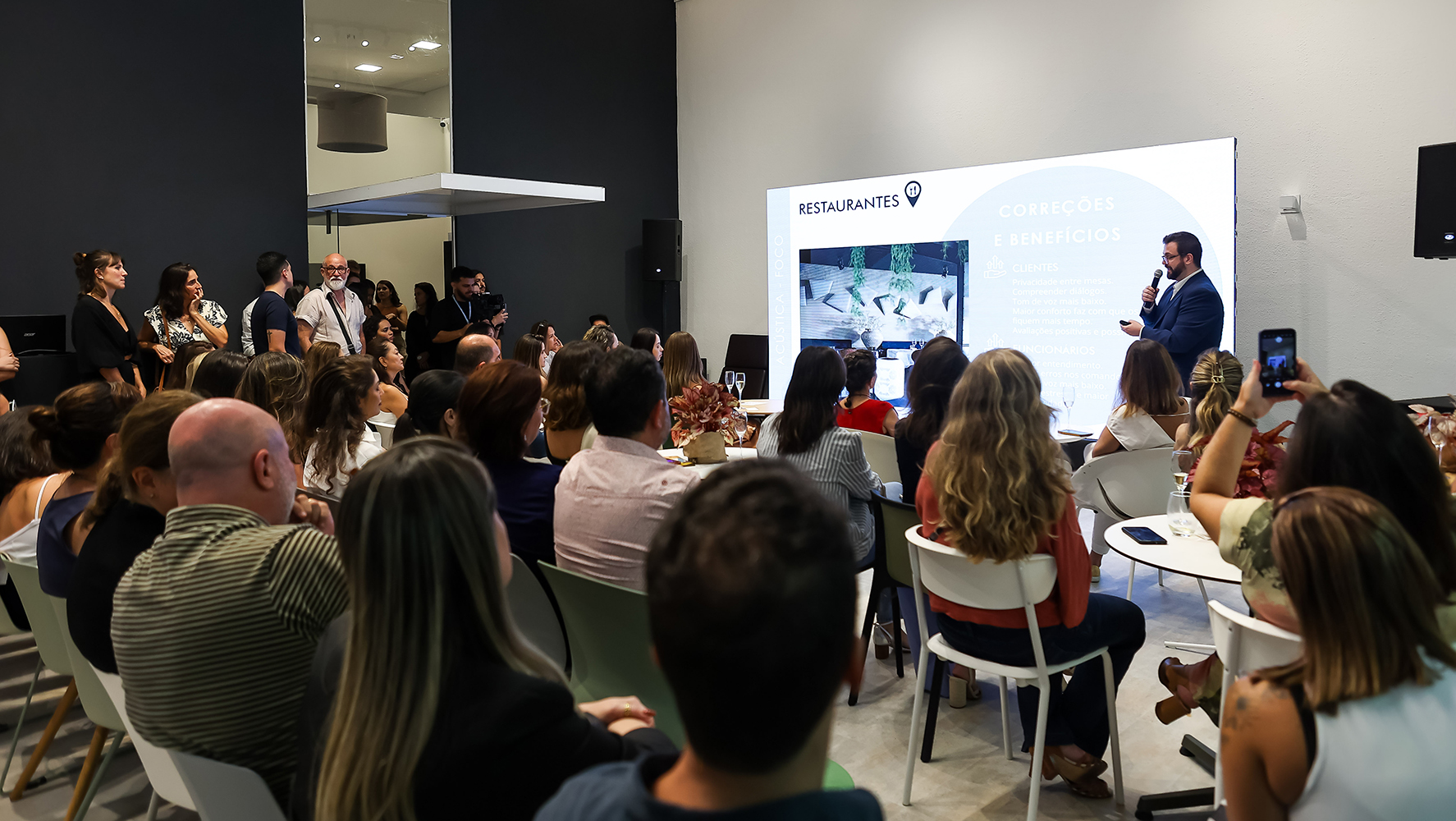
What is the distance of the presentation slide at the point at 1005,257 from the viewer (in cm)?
657

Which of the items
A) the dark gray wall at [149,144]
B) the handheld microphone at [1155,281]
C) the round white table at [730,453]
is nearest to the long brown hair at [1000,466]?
the round white table at [730,453]

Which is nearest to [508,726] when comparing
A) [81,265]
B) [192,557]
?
[192,557]

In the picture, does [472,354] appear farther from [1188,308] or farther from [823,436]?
[1188,308]

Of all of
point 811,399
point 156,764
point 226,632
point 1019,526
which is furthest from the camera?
point 811,399

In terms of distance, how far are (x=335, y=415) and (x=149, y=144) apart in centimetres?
522

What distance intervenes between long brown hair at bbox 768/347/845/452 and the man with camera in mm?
5248

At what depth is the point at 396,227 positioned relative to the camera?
902cm

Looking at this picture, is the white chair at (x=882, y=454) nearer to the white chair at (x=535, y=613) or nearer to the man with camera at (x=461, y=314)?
Answer: the white chair at (x=535, y=613)

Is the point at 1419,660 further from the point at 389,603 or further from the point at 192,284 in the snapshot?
the point at 192,284

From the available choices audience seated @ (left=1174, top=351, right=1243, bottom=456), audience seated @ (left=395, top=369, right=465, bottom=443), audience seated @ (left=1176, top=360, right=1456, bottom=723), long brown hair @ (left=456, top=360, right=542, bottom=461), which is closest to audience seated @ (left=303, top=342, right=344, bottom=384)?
audience seated @ (left=395, top=369, right=465, bottom=443)

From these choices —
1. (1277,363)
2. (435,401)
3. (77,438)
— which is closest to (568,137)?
(435,401)

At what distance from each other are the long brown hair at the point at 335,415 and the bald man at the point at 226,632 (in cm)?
193

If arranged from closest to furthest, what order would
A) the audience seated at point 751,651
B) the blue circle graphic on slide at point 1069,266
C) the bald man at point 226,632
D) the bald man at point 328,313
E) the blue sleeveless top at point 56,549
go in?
the audience seated at point 751,651
the bald man at point 226,632
the blue sleeveless top at point 56,549
the blue circle graphic on slide at point 1069,266
the bald man at point 328,313

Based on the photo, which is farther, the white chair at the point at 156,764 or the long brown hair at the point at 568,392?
the long brown hair at the point at 568,392
